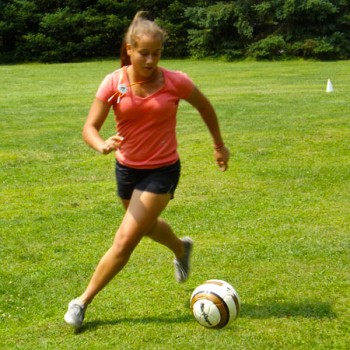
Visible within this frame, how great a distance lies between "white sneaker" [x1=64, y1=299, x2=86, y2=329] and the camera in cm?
475

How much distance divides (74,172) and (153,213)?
580 cm

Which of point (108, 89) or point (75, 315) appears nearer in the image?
point (108, 89)

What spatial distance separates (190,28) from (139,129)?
136 feet

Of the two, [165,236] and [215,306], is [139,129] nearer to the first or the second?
[165,236]

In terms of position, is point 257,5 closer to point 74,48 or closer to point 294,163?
point 74,48

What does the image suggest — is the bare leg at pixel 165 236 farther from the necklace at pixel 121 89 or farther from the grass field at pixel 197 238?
the necklace at pixel 121 89

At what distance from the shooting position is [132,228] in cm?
464

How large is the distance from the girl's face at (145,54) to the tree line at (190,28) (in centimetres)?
3454

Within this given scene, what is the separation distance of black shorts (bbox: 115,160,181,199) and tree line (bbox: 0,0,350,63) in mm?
34362

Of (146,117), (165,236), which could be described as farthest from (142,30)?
(165,236)

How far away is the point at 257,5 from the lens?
39.9 meters

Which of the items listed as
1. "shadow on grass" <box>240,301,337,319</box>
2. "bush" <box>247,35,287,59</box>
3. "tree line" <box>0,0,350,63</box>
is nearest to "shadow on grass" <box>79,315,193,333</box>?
"shadow on grass" <box>240,301,337,319</box>

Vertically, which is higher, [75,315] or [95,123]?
[95,123]

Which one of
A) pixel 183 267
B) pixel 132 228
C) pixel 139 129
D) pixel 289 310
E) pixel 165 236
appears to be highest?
pixel 139 129
